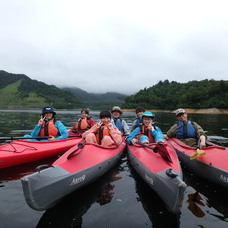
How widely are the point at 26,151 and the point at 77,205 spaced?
3153 millimetres

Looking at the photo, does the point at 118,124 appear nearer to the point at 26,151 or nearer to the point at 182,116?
the point at 182,116

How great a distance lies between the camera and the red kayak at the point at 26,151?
6225 mm

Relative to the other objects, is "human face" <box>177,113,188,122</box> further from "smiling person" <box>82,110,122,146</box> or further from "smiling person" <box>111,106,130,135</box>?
"smiling person" <box>111,106,130,135</box>

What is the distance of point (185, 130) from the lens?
7.63m

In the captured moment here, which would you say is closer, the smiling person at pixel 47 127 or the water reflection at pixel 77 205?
the water reflection at pixel 77 205

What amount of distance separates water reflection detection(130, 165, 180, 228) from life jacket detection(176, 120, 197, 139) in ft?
10.4

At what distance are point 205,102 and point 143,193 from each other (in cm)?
7848

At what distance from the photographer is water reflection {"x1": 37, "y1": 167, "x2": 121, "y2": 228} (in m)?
3.73

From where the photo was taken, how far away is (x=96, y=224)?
3691 millimetres

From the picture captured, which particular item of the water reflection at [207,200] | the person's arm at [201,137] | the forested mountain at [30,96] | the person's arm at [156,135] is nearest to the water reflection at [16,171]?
the person's arm at [156,135]

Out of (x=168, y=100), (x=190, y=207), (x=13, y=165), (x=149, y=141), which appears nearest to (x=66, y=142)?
(x=13, y=165)

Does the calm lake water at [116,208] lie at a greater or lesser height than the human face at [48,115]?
lesser

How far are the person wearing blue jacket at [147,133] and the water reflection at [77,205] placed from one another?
1.68 m

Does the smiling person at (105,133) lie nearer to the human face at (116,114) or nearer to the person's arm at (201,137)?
the person's arm at (201,137)
